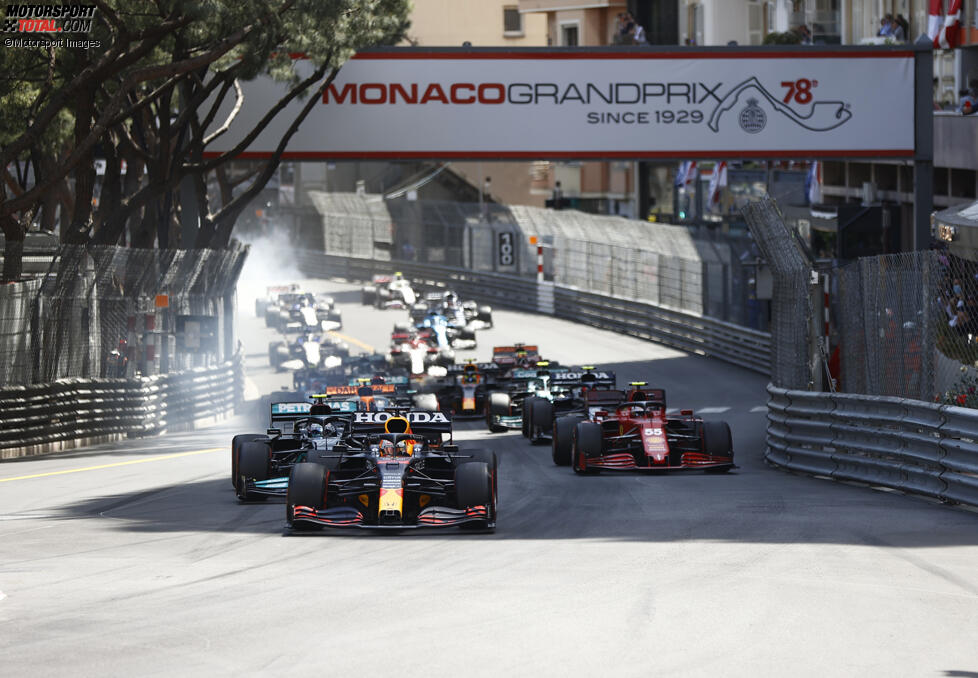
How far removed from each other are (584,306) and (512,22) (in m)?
40.4

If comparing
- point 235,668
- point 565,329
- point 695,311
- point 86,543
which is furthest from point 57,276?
point 565,329

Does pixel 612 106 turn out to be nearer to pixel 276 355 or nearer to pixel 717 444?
pixel 717 444

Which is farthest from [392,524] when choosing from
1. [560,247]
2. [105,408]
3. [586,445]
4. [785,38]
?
[560,247]

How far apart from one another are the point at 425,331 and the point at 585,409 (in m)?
15.2

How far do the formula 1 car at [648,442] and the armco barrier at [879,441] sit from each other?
0.83 meters

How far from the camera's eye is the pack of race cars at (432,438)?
44.1 ft

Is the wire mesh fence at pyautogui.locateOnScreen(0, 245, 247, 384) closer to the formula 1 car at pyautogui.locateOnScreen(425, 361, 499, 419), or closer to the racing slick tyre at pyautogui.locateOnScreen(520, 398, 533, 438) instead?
the formula 1 car at pyautogui.locateOnScreen(425, 361, 499, 419)

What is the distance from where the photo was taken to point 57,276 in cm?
2288

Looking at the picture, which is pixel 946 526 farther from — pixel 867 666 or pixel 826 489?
pixel 867 666

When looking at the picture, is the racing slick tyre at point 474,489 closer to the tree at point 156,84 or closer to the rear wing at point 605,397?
the rear wing at point 605,397

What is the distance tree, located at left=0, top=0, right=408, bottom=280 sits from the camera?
898 inches

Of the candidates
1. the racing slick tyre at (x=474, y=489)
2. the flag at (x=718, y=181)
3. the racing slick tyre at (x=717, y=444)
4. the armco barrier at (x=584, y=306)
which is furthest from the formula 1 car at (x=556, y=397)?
the flag at (x=718, y=181)

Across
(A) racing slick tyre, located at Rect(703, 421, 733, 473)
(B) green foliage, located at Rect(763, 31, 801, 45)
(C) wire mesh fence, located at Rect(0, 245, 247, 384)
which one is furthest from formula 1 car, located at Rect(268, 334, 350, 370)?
(B) green foliage, located at Rect(763, 31, 801, 45)

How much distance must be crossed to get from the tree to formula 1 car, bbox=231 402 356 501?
22.5ft
